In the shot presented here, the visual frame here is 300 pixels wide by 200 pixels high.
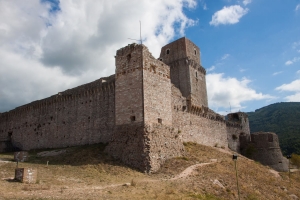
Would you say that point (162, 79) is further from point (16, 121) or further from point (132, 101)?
point (16, 121)

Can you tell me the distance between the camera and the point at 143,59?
19375 mm

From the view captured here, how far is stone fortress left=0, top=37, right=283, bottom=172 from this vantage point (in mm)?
18359

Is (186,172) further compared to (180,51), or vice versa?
(180,51)

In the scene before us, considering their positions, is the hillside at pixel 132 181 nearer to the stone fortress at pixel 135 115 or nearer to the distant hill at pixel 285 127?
the stone fortress at pixel 135 115

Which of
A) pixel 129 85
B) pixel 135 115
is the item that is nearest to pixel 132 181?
pixel 135 115

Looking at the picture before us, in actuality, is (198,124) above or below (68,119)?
below

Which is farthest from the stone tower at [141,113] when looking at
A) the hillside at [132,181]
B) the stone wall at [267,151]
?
the stone wall at [267,151]

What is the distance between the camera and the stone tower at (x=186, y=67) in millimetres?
34344

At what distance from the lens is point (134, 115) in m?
18.7

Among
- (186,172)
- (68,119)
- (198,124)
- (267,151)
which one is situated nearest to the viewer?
(186,172)

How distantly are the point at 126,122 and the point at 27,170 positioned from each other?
7.97 m

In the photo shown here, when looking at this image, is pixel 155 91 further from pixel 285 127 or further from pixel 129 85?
pixel 285 127

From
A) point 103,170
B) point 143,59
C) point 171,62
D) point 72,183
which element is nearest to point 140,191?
point 72,183

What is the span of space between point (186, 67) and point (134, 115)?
1763 centimetres
